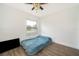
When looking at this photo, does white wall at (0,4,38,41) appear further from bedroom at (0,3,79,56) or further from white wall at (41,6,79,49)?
white wall at (41,6,79,49)

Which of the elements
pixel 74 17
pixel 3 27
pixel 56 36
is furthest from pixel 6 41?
pixel 74 17

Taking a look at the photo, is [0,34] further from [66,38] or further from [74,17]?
[74,17]

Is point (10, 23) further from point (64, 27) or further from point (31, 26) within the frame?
point (64, 27)

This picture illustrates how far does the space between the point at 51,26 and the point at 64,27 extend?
0.59m

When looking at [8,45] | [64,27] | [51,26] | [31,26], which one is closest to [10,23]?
[8,45]

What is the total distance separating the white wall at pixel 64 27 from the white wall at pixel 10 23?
2.56 feet

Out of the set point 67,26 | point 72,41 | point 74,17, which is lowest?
point 72,41

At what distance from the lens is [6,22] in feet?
7.62

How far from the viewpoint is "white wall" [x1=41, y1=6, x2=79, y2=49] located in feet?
8.35

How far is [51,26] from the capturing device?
128 inches

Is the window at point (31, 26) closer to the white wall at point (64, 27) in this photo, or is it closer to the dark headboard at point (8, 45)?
the white wall at point (64, 27)

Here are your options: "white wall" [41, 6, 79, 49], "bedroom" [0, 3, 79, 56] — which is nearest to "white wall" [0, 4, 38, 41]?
"bedroom" [0, 3, 79, 56]

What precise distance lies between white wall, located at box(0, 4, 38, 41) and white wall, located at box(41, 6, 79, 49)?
78 centimetres

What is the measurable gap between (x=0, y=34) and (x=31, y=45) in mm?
1107
